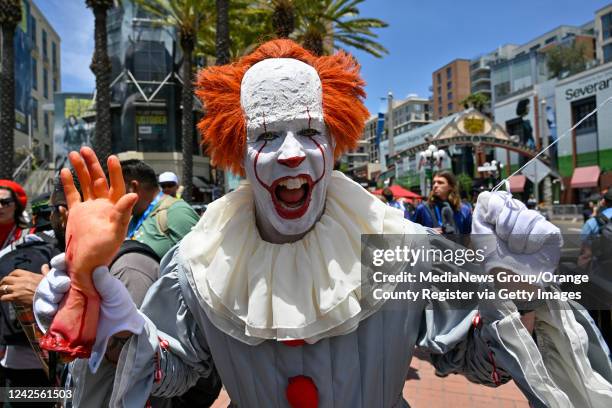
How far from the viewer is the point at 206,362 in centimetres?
141

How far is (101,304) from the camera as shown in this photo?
1069 mm

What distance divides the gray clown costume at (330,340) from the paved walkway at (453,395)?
1.88 metres

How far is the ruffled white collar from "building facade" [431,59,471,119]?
233 ft

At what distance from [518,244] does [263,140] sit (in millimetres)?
784

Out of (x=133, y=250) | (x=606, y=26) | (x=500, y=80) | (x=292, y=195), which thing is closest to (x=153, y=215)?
(x=133, y=250)

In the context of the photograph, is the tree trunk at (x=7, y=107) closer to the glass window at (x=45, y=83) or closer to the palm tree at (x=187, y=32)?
the palm tree at (x=187, y=32)

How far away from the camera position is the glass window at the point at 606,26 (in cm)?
3859

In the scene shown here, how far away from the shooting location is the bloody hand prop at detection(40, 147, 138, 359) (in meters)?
1.01

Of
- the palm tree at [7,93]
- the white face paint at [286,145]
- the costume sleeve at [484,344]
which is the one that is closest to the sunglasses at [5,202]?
the white face paint at [286,145]

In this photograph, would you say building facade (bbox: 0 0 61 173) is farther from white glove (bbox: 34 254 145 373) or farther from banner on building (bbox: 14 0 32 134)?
white glove (bbox: 34 254 145 373)

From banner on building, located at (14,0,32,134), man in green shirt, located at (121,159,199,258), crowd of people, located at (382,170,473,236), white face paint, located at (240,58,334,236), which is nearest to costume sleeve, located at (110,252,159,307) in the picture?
white face paint, located at (240,58,334,236)

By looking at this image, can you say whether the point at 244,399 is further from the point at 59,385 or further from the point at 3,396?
the point at 3,396

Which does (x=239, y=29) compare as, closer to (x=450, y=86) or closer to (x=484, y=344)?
(x=484, y=344)

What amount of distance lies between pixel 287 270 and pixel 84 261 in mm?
551
